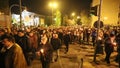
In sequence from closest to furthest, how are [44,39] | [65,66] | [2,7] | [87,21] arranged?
1. [44,39]
2. [65,66]
3. [2,7]
4. [87,21]

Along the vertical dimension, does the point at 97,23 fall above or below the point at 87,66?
above

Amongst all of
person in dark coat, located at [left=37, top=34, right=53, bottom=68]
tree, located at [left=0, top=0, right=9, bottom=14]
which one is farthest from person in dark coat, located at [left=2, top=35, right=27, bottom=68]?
tree, located at [left=0, top=0, right=9, bottom=14]

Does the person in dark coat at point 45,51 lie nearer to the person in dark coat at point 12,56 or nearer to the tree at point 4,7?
the person in dark coat at point 12,56

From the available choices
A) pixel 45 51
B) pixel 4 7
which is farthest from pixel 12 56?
pixel 4 7

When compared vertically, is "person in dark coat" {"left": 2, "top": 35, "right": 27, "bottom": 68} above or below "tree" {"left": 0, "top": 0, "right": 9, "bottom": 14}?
below

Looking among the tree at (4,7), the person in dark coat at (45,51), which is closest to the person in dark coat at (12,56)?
the person in dark coat at (45,51)

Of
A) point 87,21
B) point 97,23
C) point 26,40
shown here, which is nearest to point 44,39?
point 26,40

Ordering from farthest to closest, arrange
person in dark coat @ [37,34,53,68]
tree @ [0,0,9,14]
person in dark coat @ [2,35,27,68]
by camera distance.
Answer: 1. tree @ [0,0,9,14]
2. person in dark coat @ [37,34,53,68]
3. person in dark coat @ [2,35,27,68]

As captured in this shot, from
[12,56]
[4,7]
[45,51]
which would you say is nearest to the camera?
[12,56]

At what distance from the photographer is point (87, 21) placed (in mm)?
104312

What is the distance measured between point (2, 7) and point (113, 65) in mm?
38923

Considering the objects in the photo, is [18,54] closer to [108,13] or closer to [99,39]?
[99,39]

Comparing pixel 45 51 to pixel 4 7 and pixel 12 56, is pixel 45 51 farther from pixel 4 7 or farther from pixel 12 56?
pixel 4 7

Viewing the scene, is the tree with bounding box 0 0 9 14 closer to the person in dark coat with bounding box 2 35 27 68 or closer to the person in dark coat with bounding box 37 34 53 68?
the person in dark coat with bounding box 37 34 53 68
